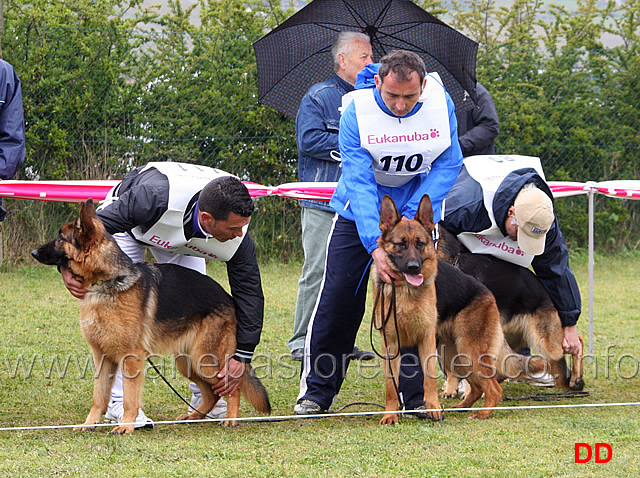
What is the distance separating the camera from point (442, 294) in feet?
16.0

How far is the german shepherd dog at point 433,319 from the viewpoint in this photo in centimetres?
449

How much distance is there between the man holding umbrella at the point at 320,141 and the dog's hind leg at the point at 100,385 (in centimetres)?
214

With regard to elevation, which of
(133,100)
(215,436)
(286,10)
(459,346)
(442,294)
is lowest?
(215,436)

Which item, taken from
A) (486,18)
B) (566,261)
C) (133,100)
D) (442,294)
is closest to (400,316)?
(442,294)

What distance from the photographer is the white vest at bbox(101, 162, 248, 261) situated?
4508mm

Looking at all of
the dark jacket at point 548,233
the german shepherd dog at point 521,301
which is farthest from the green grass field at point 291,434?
the dark jacket at point 548,233

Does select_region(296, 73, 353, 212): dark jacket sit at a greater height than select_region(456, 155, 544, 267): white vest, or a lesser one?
greater

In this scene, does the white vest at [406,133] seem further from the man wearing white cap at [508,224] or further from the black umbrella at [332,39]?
the black umbrella at [332,39]

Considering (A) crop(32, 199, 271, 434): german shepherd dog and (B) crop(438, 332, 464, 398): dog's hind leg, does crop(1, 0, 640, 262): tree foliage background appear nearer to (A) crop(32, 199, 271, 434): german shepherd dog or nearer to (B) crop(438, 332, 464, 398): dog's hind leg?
(A) crop(32, 199, 271, 434): german shepherd dog

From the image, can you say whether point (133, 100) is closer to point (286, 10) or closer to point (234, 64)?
point (234, 64)

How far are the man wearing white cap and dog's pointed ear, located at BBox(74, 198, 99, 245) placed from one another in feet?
7.79

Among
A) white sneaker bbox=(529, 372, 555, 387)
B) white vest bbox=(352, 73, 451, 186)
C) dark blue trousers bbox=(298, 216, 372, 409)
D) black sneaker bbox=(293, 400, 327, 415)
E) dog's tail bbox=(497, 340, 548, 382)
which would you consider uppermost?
white vest bbox=(352, 73, 451, 186)

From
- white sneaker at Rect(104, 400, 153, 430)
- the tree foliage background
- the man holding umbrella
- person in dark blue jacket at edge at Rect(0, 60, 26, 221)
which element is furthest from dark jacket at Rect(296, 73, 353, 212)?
the tree foliage background

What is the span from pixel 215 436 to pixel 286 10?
8670mm
